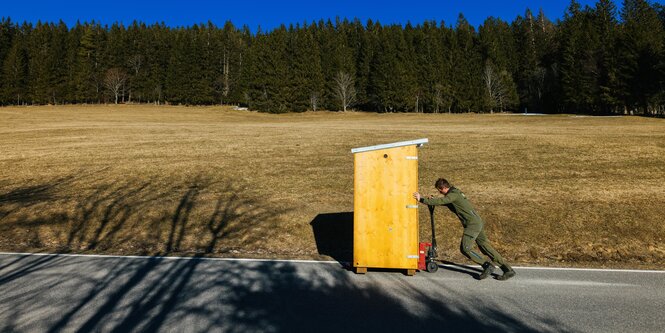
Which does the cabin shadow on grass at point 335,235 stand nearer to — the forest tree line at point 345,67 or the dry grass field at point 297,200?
the dry grass field at point 297,200

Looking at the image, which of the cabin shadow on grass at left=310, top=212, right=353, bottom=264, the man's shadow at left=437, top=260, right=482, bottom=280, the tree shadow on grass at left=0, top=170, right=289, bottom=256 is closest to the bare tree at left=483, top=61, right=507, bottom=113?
the tree shadow on grass at left=0, top=170, right=289, bottom=256

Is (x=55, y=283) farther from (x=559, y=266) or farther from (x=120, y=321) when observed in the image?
(x=559, y=266)

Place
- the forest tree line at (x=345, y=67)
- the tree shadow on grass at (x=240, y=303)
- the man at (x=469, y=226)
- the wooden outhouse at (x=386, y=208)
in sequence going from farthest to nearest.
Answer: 1. the forest tree line at (x=345, y=67)
2. the wooden outhouse at (x=386, y=208)
3. the man at (x=469, y=226)
4. the tree shadow on grass at (x=240, y=303)

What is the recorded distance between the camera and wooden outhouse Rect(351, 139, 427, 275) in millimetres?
7562

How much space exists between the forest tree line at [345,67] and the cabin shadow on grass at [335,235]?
2672 inches

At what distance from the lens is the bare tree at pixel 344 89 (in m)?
81.9

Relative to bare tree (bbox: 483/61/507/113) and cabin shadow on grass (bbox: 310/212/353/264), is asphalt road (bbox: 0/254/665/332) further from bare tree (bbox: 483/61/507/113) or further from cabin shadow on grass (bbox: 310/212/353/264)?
bare tree (bbox: 483/61/507/113)

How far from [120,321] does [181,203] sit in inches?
310

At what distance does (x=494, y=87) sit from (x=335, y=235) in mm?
80225

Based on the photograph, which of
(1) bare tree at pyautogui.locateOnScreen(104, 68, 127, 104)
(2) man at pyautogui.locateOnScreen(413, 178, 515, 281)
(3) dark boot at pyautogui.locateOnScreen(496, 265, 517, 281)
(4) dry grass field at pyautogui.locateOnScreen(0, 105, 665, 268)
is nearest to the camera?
(3) dark boot at pyautogui.locateOnScreen(496, 265, 517, 281)

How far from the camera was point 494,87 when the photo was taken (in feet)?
273

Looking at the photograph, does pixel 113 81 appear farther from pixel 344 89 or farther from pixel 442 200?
pixel 442 200

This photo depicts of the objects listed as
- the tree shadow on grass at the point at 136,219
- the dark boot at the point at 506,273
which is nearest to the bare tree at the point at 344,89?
the tree shadow on grass at the point at 136,219

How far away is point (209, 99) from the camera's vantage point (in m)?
93.4
